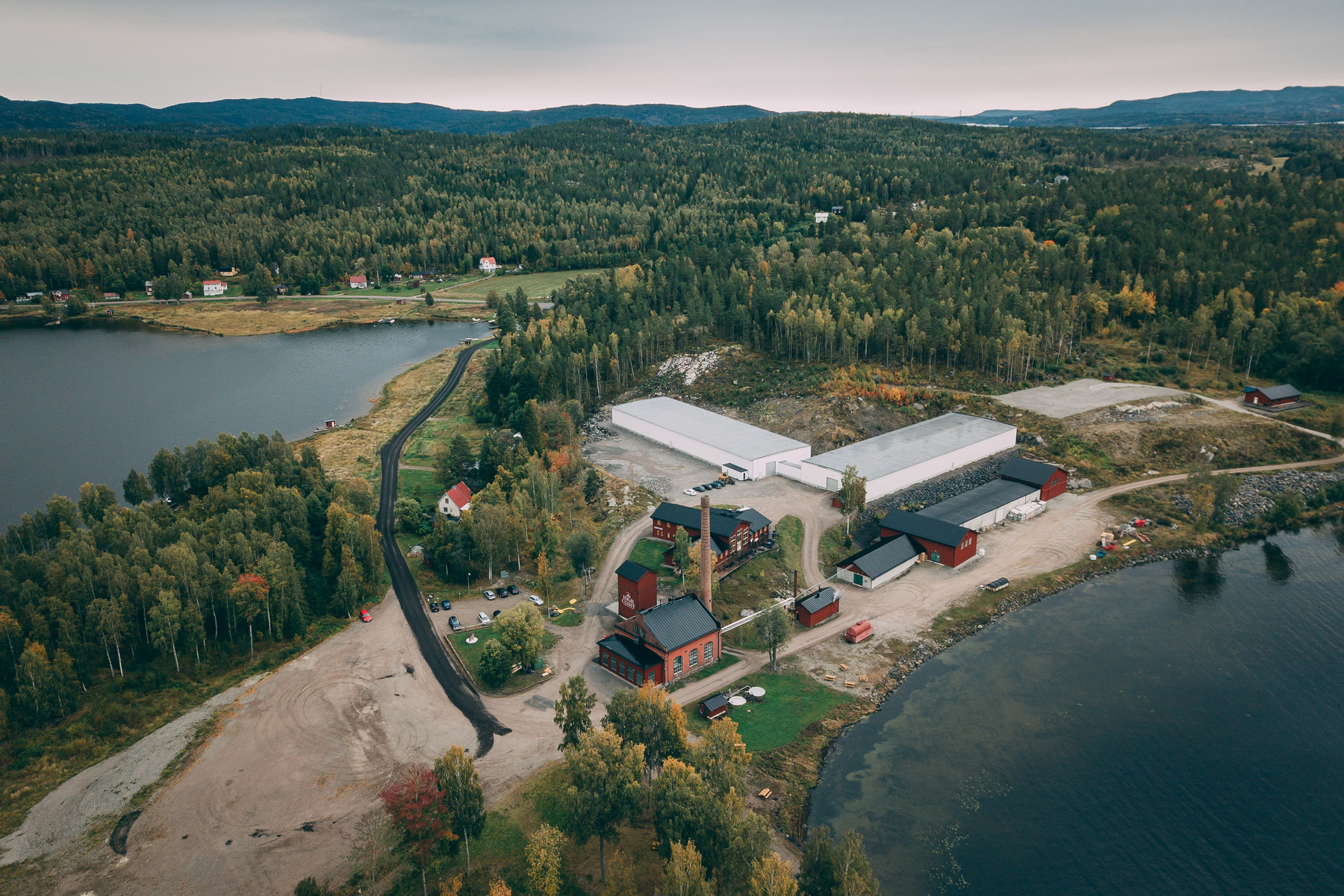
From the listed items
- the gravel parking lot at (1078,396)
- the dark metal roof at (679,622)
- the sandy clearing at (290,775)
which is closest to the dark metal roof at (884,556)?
the dark metal roof at (679,622)

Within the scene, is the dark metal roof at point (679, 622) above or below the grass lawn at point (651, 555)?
above

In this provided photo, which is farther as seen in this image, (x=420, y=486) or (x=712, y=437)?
(x=712, y=437)

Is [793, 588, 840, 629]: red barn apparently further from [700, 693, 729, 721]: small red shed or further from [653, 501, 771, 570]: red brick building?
[700, 693, 729, 721]: small red shed

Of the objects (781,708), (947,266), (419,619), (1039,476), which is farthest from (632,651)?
(947,266)

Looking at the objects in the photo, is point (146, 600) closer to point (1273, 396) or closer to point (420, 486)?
point (420, 486)

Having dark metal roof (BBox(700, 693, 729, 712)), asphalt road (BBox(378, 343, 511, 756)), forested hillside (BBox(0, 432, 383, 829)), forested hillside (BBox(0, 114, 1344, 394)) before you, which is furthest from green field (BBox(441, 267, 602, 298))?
dark metal roof (BBox(700, 693, 729, 712))

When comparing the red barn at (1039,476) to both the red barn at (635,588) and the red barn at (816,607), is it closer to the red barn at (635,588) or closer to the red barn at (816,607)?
the red barn at (816,607)
